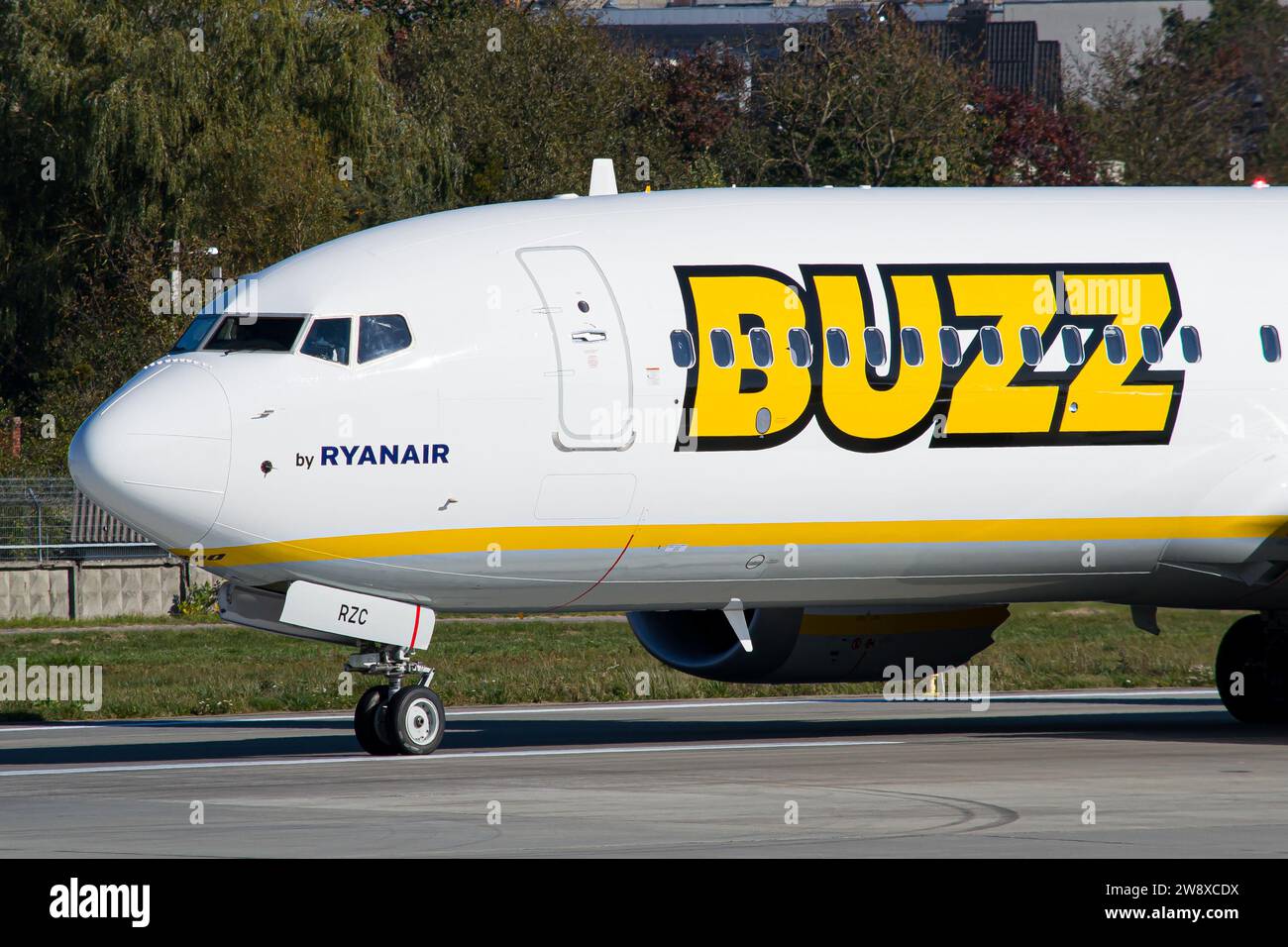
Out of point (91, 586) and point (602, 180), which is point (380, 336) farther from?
point (91, 586)

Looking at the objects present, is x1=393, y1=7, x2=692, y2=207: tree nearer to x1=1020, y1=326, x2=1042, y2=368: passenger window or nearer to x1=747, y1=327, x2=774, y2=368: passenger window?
x1=1020, y1=326, x2=1042, y2=368: passenger window

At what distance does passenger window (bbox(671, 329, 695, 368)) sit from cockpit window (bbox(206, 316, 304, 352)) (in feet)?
10.4

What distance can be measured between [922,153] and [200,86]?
70.9ft

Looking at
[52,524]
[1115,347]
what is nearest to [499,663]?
[1115,347]

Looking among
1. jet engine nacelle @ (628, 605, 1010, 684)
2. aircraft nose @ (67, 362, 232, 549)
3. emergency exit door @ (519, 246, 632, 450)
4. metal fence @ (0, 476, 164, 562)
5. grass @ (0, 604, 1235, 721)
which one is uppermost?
emergency exit door @ (519, 246, 632, 450)

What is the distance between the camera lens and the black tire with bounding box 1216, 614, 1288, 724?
893 inches

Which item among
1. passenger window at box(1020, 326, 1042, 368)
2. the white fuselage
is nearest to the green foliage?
the white fuselage

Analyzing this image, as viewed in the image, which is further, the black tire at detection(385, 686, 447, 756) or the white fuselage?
the black tire at detection(385, 686, 447, 756)

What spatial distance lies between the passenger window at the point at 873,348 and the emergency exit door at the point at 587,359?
7.21 ft

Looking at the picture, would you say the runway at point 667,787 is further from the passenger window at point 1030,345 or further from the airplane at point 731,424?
the passenger window at point 1030,345

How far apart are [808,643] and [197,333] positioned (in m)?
6.58

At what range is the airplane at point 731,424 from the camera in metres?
17.6
